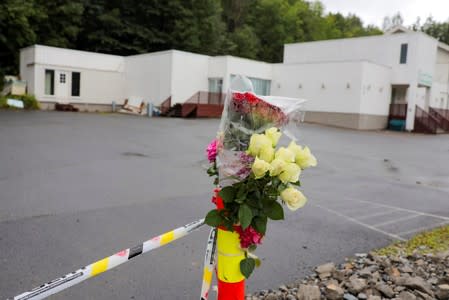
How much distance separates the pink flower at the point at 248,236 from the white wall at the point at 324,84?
84.5 ft

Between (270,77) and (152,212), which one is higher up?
(270,77)

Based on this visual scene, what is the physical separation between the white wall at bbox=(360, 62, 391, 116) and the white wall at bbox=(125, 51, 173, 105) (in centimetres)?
1328

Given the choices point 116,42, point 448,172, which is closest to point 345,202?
point 448,172

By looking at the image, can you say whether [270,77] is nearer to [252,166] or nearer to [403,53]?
[403,53]

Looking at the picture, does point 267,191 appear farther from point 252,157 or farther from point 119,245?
point 119,245

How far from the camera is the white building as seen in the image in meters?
27.5

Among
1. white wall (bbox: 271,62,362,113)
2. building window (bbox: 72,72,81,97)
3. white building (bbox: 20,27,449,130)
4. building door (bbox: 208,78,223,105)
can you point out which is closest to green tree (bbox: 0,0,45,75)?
white building (bbox: 20,27,449,130)

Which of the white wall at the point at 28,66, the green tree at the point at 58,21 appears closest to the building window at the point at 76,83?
the white wall at the point at 28,66

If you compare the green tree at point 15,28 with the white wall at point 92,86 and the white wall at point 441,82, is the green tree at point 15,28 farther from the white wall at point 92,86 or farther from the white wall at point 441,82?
the white wall at point 441,82

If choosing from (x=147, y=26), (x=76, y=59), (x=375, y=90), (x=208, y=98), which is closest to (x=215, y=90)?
(x=208, y=98)

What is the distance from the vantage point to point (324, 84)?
95.2 feet

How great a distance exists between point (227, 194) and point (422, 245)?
155 inches

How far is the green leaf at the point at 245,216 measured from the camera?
7.47 feet

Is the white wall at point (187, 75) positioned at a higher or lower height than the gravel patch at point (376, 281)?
higher
